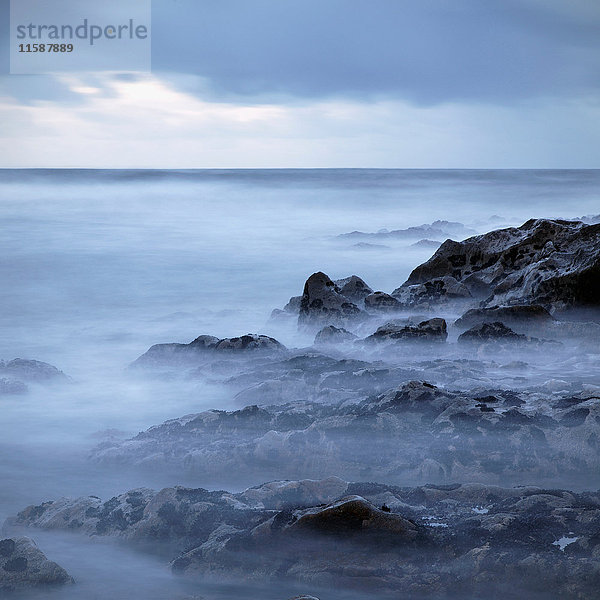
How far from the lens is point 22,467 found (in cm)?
460

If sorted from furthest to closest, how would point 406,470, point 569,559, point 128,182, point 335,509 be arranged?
point 128,182, point 406,470, point 335,509, point 569,559

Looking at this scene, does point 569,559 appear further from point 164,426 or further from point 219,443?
point 164,426

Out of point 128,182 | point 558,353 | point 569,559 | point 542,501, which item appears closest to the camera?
point 569,559

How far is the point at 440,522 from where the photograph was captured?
2.95 m

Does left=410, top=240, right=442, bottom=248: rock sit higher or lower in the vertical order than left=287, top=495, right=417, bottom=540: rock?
higher

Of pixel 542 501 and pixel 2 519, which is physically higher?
pixel 542 501

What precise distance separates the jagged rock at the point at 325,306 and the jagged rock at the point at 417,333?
1.05m

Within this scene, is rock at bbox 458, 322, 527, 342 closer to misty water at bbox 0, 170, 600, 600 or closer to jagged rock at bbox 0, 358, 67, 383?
misty water at bbox 0, 170, 600, 600

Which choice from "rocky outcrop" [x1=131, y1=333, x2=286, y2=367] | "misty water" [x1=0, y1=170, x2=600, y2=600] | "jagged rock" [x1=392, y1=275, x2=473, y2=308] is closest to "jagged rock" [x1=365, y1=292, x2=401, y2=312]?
"jagged rock" [x1=392, y1=275, x2=473, y2=308]

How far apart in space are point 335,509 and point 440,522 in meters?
0.40

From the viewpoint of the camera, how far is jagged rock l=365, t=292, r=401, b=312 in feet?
25.0

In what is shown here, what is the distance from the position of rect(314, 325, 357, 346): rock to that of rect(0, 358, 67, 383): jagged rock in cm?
212

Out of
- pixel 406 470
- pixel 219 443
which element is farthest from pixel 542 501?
pixel 219 443

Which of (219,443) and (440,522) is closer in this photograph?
(440,522)
